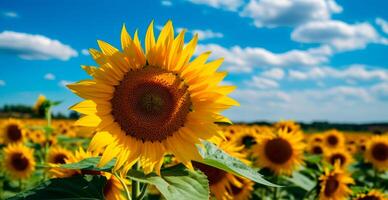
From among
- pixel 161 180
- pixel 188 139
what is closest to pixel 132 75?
pixel 188 139

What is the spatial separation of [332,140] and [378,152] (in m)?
3.14

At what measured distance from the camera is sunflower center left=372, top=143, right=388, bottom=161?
1103 cm

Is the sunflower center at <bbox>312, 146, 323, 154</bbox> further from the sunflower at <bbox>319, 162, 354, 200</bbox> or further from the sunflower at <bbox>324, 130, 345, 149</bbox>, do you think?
the sunflower at <bbox>319, 162, 354, 200</bbox>

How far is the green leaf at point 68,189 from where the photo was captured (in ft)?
9.25

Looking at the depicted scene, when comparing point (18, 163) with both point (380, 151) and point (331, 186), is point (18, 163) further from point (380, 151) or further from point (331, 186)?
point (380, 151)

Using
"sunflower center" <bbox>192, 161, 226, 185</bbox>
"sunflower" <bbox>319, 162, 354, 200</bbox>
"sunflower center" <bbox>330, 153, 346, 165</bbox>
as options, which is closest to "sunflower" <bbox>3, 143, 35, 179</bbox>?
"sunflower center" <bbox>192, 161, 226, 185</bbox>

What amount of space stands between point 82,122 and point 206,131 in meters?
0.77

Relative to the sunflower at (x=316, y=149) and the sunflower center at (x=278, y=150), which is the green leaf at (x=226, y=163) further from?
the sunflower at (x=316, y=149)

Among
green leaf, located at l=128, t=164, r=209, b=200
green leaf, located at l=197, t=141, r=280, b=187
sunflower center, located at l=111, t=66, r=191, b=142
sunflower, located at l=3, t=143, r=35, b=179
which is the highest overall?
sunflower center, located at l=111, t=66, r=191, b=142

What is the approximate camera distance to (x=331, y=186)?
6352 mm

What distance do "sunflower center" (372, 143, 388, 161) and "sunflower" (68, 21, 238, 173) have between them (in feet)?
29.4

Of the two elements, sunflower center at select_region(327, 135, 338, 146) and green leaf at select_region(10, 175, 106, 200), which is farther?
sunflower center at select_region(327, 135, 338, 146)

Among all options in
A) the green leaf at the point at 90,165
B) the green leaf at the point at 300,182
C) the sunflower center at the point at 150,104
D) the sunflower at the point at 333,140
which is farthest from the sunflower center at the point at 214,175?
the sunflower at the point at 333,140

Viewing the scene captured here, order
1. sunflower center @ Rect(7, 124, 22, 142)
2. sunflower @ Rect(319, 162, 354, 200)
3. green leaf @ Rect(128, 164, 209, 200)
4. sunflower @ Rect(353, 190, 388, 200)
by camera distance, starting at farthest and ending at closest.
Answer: sunflower center @ Rect(7, 124, 22, 142) → sunflower @ Rect(319, 162, 354, 200) → sunflower @ Rect(353, 190, 388, 200) → green leaf @ Rect(128, 164, 209, 200)
